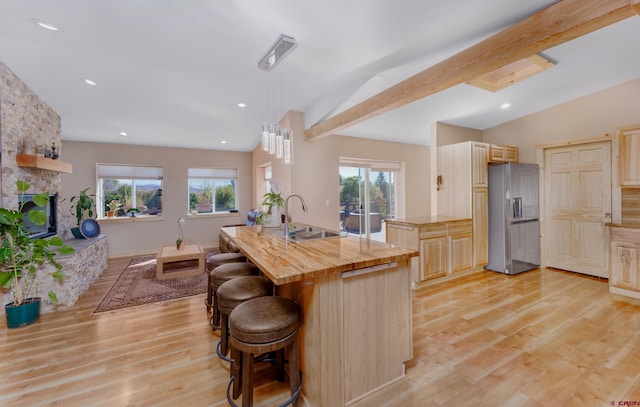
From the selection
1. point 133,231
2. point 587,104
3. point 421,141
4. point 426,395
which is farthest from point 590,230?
point 133,231

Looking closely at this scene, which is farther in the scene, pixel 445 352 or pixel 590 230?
pixel 590 230

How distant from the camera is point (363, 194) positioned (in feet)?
18.7

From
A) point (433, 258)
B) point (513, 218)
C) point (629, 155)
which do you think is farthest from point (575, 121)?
point (433, 258)

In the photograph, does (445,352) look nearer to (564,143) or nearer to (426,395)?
(426,395)

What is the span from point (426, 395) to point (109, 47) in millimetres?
4108

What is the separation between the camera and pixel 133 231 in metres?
5.75

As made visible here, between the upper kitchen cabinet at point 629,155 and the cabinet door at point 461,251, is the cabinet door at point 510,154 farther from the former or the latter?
the cabinet door at point 461,251

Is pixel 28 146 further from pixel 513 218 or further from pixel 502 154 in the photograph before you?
pixel 502 154

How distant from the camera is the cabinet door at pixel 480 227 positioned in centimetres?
423

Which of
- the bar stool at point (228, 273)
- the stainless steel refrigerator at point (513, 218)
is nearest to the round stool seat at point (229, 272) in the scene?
the bar stool at point (228, 273)

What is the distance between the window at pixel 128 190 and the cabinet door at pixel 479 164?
6438 mm

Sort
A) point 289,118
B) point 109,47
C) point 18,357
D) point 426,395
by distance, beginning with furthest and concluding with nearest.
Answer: point 289,118 → point 109,47 → point 18,357 → point 426,395

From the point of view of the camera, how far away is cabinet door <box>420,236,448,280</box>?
11.9 feet

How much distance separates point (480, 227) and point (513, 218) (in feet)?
1.65
